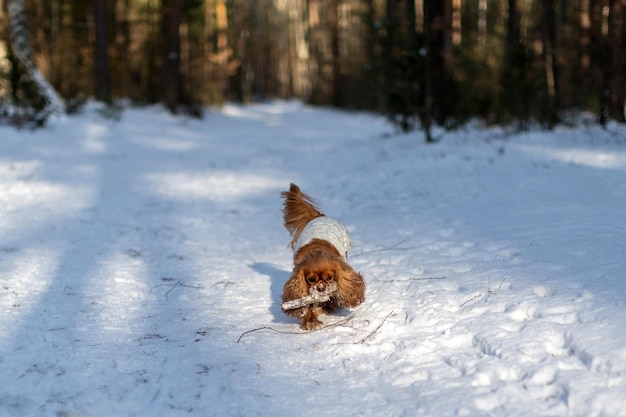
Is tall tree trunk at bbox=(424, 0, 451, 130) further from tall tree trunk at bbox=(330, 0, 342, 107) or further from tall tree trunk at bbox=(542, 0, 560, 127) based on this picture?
tall tree trunk at bbox=(330, 0, 342, 107)

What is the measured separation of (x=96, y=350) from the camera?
344cm

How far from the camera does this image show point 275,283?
4.95 meters

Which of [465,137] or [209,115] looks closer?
[465,137]

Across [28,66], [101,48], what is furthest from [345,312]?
[101,48]

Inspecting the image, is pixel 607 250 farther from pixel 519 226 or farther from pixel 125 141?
pixel 125 141

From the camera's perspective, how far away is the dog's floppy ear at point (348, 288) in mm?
3805

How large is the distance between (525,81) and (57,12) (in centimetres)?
1967

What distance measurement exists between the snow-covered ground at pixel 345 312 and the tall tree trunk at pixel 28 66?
1559 millimetres

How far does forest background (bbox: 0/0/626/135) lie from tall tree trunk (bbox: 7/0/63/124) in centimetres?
4

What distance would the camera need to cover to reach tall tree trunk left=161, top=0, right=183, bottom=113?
62.9ft

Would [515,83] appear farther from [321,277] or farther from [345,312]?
[321,277]

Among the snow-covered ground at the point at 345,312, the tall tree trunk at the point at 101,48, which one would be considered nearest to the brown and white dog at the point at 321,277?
the snow-covered ground at the point at 345,312

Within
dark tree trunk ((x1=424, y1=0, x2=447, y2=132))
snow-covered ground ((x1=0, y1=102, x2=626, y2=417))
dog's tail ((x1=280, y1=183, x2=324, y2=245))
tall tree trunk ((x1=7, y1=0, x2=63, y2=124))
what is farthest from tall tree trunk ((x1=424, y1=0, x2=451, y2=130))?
tall tree trunk ((x1=7, y1=0, x2=63, y2=124))

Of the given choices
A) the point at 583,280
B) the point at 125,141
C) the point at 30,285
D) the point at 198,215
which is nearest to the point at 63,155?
the point at 125,141
